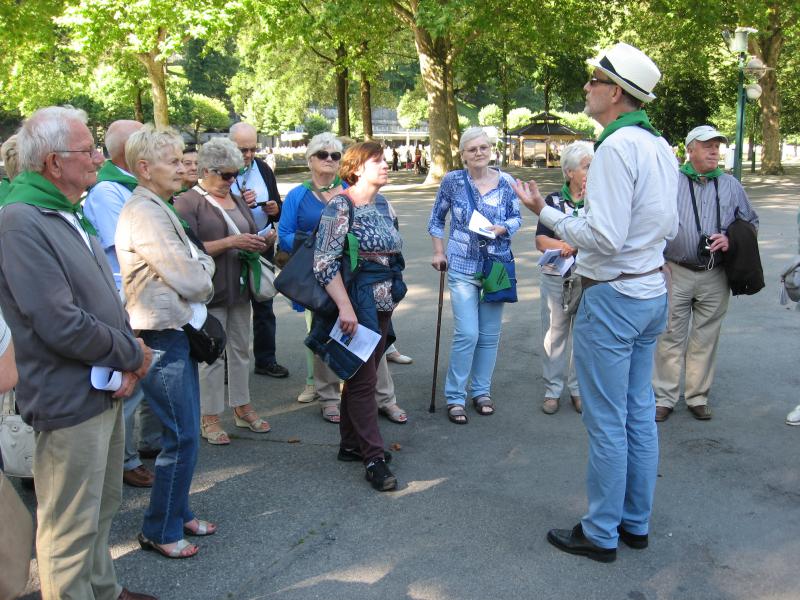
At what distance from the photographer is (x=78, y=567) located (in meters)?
2.80

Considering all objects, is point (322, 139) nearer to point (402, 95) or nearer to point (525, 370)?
point (525, 370)

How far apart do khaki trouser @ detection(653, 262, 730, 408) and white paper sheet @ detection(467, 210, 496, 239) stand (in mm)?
1289

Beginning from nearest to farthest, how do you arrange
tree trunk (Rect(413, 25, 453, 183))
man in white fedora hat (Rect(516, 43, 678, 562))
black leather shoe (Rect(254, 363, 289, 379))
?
1. man in white fedora hat (Rect(516, 43, 678, 562))
2. black leather shoe (Rect(254, 363, 289, 379))
3. tree trunk (Rect(413, 25, 453, 183))

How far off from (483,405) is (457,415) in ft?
0.88

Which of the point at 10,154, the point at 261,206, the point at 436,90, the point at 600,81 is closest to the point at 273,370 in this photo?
the point at 261,206

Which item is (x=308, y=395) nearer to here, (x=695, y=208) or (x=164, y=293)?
(x=164, y=293)

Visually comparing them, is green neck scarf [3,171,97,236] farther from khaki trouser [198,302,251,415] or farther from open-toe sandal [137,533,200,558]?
khaki trouser [198,302,251,415]

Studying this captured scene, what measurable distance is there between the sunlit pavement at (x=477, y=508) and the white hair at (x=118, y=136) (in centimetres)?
190

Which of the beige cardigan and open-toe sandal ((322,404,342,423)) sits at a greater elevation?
the beige cardigan

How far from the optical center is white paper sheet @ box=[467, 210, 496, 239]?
5.31m

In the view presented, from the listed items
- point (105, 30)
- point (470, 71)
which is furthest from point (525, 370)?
point (470, 71)

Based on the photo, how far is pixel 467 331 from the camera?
5516 millimetres

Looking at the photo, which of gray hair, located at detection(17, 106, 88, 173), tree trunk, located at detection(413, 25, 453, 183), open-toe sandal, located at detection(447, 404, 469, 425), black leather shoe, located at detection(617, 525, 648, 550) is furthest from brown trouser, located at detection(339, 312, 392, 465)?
tree trunk, located at detection(413, 25, 453, 183)

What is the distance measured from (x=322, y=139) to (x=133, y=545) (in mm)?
3170
